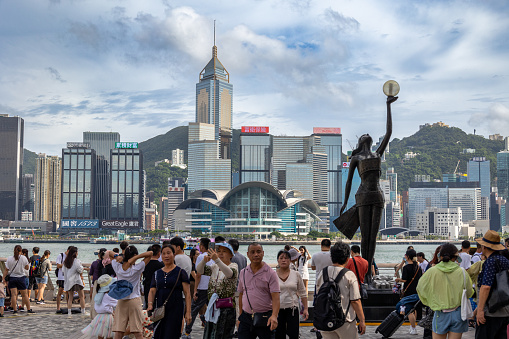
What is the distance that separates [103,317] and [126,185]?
582 ft

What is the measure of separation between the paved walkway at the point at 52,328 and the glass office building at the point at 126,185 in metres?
171

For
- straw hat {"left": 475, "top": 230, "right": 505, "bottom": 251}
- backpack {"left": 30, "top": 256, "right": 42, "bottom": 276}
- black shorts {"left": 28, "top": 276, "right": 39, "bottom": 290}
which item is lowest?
black shorts {"left": 28, "top": 276, "right": 39, "bottom": 290}

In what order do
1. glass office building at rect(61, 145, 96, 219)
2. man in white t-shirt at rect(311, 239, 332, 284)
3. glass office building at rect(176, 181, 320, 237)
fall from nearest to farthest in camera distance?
man in white t-shirt at rect(311, 239, 332, 284)
glass office building at rect(176, 181, 320, 237)
glass office building at rect(61, 145, 96, 219)

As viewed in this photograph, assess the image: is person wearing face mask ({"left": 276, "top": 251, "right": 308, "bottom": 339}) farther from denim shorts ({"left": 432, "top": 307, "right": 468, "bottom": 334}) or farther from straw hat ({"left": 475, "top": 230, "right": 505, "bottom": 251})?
straw hat ({"left": 475, "top": 230, "right": 505, "bottom": 251})

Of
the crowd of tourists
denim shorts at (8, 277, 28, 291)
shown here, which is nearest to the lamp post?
the crowd of tourists

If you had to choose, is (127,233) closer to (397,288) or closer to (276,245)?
(276,245)

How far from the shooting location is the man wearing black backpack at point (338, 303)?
19.6ft

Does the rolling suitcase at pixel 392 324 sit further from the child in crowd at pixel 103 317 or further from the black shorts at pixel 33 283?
the black shorts at pixel 33 283

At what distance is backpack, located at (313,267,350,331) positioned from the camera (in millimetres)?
5949

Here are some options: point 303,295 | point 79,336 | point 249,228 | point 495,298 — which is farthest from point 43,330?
point 249,228

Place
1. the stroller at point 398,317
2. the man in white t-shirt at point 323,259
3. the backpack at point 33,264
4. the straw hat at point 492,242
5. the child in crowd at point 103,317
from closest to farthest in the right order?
the straw hat at point 492,242
the child in crowd at point 103,317
the stroller at point 398,317
the man in white t-shirt at point 323,259
the backpack at point 33,264

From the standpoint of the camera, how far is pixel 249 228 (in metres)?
140

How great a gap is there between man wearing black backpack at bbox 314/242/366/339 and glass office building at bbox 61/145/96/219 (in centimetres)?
18381

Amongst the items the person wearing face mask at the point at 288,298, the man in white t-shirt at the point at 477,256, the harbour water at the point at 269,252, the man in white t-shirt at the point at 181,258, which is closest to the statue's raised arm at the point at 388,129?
the man in white t-shirt at the point at 477,256
